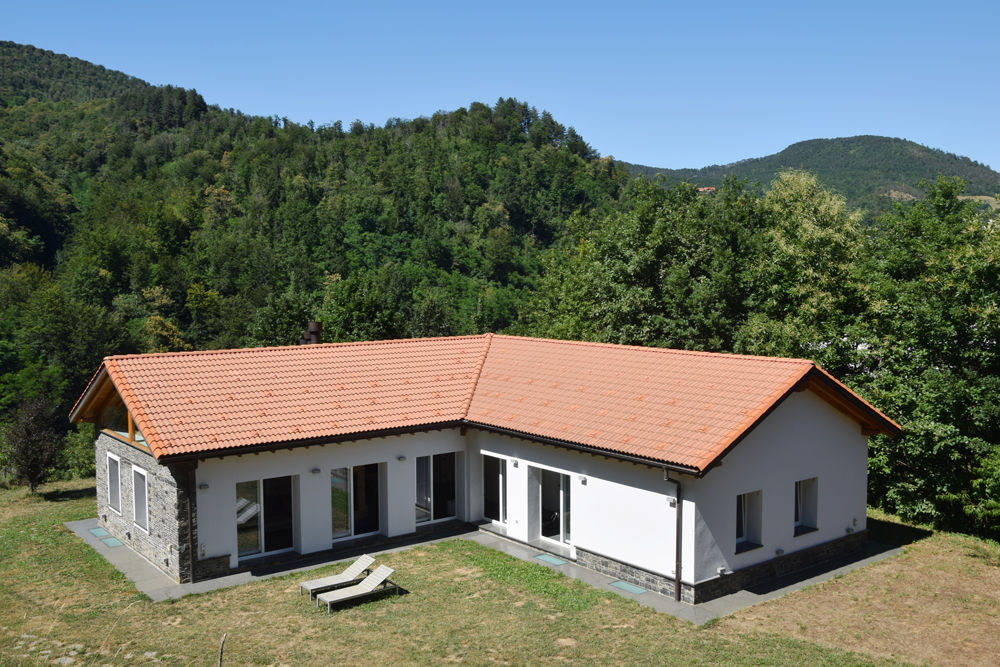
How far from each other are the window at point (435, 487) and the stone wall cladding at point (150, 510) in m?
5.77

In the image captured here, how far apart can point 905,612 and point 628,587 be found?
201 inches

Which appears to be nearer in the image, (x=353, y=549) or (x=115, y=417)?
(x=353, y=549)

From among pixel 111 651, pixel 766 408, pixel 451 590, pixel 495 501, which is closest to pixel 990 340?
pixel 766 408

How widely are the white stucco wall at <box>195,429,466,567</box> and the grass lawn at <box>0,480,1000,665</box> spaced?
1.32 metres

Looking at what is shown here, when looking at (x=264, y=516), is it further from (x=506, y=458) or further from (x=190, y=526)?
(x=506, y=458)

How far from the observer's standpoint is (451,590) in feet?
48.8

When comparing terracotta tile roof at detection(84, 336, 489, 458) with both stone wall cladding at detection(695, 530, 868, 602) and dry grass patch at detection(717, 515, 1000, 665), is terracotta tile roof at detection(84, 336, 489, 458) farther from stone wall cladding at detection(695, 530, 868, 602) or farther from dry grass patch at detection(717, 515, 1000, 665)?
Answer: dry grass patch at detection(717, 515, 1000, 665)

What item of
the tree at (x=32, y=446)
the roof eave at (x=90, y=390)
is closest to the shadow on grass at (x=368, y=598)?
the roof eave at (x=90, y=390)

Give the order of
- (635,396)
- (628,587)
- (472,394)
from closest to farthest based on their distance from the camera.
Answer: (628,587) < (635,396) < (472,394)

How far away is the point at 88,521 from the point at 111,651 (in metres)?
9.48

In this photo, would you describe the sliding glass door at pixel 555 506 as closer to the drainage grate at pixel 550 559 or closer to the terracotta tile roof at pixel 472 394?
the drainage grate at pixel 550 559

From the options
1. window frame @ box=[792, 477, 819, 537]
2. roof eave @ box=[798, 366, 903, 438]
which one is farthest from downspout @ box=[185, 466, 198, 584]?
window frame @ box=[792, 477, 819, 537]

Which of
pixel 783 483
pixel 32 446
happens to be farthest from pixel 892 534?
pixel 32 446

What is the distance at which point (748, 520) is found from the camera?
15672 millimetres
